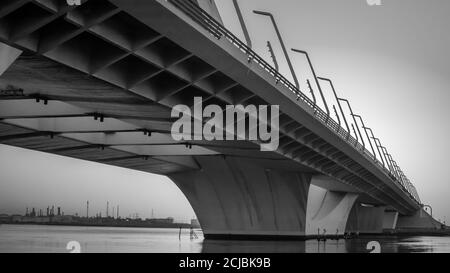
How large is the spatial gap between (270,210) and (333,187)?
18.2 metres

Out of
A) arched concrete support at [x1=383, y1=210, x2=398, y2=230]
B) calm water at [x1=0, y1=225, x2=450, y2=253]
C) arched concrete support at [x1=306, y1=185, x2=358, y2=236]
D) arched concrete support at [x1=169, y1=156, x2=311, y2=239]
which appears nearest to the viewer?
calm water at [x1=0, y1=225, x2=450, y2=253]

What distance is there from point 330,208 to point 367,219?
47.5 meters

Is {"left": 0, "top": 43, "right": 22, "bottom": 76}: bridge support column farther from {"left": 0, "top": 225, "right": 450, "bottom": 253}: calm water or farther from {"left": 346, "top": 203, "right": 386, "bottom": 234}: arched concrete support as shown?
{"left": 346, "top": 203, "right": 386, "bottom": 234}: arched concrete support

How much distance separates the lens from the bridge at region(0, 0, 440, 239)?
795 inches

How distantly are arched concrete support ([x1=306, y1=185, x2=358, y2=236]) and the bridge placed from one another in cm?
736

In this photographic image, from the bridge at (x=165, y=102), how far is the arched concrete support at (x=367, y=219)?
4846 cm

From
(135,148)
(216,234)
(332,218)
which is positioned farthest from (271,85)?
(332,218)

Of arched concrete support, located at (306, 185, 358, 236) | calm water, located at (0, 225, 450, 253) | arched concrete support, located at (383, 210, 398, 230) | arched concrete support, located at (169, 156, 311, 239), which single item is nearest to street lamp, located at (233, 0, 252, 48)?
calm water, located at (0, 225, 450, 253)

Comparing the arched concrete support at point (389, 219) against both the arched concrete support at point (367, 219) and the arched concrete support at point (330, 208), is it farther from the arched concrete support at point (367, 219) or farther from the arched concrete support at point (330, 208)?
the arched concrete support at point (330, 208)

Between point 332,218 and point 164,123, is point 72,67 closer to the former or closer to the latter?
point 164,123

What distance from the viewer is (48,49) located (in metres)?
20.2

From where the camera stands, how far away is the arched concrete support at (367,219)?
416 ft

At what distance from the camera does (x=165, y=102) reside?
29031 mm

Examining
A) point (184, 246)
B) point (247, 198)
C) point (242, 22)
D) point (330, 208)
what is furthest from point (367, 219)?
point (242, 22)
